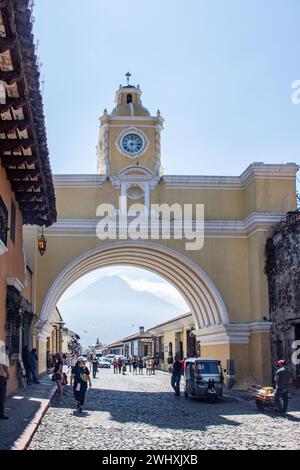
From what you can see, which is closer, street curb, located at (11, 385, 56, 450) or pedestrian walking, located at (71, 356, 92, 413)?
street curb, located at (11, 385, 56, 450)

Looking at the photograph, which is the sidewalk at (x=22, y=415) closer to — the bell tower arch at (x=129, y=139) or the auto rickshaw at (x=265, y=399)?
the auto rickshaw at (x=265, y=399)

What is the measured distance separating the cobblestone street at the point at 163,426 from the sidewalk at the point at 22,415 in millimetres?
218

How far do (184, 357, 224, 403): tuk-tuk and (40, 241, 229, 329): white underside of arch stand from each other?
5.24 metres

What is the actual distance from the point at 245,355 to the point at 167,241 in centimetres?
535

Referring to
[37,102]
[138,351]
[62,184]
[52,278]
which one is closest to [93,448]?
[37,102]

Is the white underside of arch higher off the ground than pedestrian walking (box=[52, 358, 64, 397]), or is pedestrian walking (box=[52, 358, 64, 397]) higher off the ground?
the white underside of arch

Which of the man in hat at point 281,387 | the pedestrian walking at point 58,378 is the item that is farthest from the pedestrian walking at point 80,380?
the man in hat at point 281,387

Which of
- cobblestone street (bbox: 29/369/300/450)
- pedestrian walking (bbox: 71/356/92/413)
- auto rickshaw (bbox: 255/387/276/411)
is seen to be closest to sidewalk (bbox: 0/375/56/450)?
cobblestone street (bbox: 29/369/300/450)

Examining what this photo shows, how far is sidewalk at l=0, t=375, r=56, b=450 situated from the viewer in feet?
29.0

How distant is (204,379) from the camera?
18375mm

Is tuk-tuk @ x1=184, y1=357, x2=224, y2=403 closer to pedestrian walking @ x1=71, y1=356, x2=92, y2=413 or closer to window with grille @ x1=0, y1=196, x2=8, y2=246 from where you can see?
pedestrian walking @ x1=71, y1=356, x2=92, y2=413

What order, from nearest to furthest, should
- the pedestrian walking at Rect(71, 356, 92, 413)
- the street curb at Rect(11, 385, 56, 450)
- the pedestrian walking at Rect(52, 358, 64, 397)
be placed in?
the street curb at Rect(11, 385, 56, 450) → the pedestrian walking at Rect(71, 356, 92, 413) → the pedestrian walking at Rect(52, 358, 64, 397)

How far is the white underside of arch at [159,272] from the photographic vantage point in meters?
24.4
